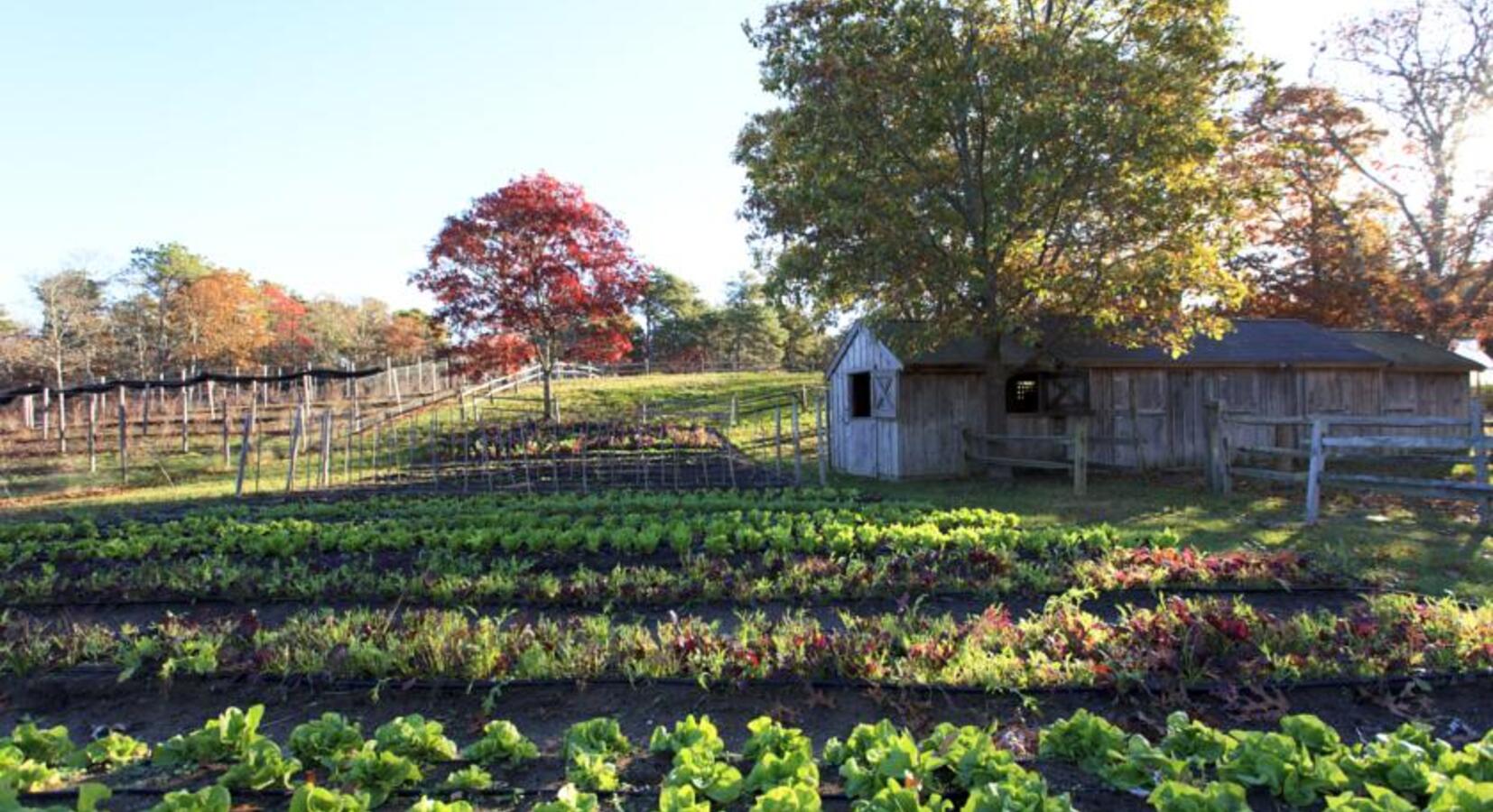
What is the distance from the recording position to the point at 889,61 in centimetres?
1379

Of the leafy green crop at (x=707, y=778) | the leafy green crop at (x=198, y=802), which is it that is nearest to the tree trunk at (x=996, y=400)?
the leafy green crop at (x=707, y=778)

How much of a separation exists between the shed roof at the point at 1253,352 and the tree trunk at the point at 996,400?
655 mm

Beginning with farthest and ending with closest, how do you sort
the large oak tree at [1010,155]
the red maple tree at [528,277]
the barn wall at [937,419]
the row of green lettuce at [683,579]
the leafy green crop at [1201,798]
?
the red maple tree at [528,277] → the barn wall at [937,419] → the large oak tree at [1010,155] → the row of green lettuce at [683,579] → the leafy green crop at [1201,798]

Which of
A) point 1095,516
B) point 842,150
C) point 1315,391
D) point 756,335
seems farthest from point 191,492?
point 756,335

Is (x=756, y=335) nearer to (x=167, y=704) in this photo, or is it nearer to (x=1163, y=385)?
(x=1163, y=385)

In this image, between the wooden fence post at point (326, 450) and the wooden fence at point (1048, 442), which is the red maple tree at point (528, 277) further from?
the wooden fence at point (1048, 442)

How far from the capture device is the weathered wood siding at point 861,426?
16781 millimetres

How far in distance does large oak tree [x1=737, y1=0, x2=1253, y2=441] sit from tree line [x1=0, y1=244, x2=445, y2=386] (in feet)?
91.1

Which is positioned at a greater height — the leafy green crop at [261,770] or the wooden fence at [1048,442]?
the wooden fence at [1048,442]

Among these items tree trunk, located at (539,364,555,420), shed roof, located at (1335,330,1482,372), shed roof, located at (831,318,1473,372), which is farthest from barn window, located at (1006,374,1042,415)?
tree trunk, located at (539,364,555,420)

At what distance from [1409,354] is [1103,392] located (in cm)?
891

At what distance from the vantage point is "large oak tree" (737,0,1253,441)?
13117 mm

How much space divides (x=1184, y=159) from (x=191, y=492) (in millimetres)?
20800

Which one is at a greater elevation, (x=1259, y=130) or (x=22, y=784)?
(x=1259, y=130)
